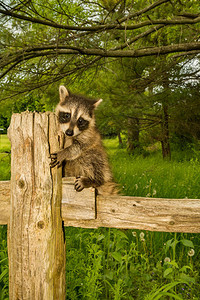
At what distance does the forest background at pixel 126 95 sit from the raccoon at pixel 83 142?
510mm

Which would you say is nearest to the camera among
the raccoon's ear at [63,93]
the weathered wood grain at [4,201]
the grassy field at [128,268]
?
the weathered wood grain at [4,201]

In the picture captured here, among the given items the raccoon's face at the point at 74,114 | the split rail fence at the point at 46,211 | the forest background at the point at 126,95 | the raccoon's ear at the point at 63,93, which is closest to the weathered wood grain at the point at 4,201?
the split rail fence at the point at 46,211

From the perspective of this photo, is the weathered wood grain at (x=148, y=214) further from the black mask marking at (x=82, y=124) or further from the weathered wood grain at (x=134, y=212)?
the black mask marking at (x=82, y=124)

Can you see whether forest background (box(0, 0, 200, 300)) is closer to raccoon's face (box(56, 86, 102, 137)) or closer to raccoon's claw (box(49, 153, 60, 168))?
raccoon's face (box(56, 86, 102, 137))

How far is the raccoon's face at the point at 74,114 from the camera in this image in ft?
9.59

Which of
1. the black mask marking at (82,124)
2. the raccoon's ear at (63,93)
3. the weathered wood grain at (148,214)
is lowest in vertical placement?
the weathered wood grain at (148,214)

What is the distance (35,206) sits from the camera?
2008mm

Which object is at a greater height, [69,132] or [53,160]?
[69,132]

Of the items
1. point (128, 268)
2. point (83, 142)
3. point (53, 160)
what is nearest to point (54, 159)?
point (53, 160)

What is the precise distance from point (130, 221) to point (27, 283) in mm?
879

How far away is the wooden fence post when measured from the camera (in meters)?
1.99

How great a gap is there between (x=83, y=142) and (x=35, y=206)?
113cm

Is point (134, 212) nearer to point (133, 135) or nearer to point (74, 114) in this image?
point (74, 114)

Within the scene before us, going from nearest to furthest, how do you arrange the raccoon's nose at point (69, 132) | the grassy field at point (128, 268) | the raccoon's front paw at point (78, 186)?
the raccoon's front paw at point (78, 186) < the grassy field at point (128, 268) < the raccoon's nose at point (69, 132)
